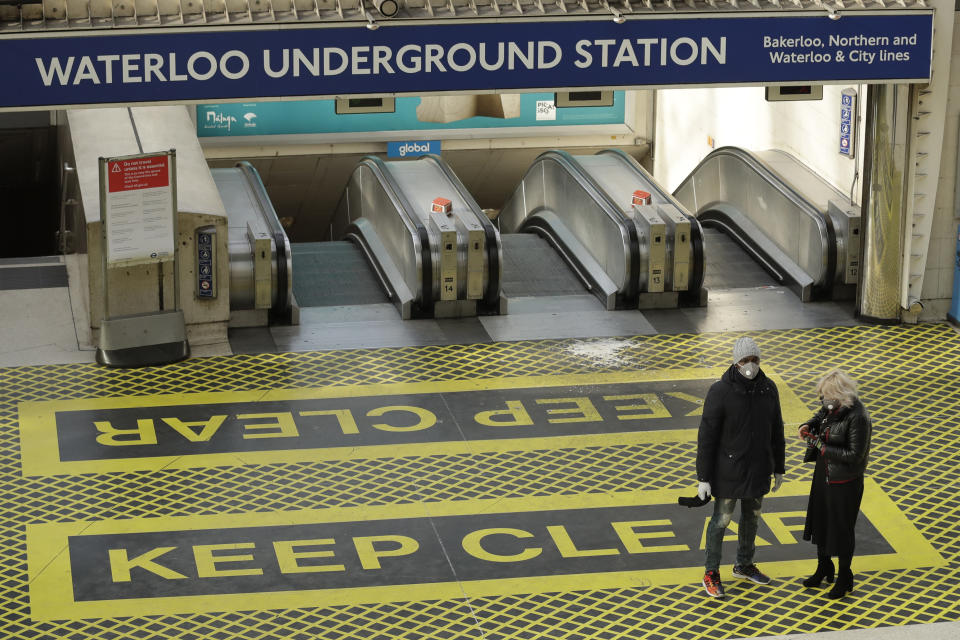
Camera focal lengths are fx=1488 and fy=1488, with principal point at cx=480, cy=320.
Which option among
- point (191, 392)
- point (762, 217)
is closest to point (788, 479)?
point (191, 392)

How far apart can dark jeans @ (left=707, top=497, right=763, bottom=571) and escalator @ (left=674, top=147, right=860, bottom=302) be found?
5756mm

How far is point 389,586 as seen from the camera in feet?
27.3

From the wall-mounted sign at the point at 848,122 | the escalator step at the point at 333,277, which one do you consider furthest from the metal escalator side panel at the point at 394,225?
the wall-mounted sign at the point at 848,122

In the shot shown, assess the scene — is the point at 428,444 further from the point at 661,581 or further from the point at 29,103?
the point at 29,103

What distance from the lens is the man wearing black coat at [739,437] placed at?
7820 mm

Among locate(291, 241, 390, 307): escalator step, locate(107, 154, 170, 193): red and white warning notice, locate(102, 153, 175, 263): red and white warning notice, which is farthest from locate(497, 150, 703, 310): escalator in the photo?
locate(107, 154, 170, 193): red and white warning notice

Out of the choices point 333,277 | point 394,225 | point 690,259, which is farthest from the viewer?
point 333,277

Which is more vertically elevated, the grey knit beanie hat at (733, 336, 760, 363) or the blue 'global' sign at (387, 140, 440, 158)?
the grey knit beanie hat at (733, 336, 760, 363)

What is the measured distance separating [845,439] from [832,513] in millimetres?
463

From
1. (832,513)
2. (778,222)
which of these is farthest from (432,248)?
(832,513)

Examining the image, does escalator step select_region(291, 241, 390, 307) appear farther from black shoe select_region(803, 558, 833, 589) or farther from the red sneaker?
black shoe select_region(803, 558, 833, 589)

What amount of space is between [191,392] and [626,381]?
11.0ft

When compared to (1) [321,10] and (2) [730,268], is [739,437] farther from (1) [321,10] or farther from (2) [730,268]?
(2) [730,268]

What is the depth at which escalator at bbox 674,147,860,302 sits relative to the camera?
45.0 feet
